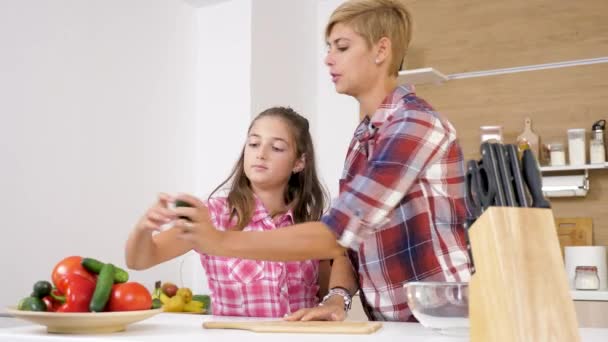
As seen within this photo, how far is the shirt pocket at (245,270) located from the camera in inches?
67.4

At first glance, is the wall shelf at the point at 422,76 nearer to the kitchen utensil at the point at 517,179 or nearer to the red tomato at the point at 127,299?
the red tomato at the point at 127,299

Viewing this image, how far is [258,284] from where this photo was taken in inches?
66.8

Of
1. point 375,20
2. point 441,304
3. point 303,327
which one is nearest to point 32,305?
point 303,327

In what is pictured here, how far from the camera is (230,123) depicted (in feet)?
12.1

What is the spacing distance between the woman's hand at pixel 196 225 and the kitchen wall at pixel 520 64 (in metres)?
2.46

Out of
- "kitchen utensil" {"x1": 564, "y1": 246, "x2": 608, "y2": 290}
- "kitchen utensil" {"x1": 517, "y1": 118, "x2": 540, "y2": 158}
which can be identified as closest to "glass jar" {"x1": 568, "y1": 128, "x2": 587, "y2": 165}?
"kitchen utensil" {"x1": 517, "y1": 118, "x2": 540, "y2": 158}

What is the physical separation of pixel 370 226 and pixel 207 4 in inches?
112

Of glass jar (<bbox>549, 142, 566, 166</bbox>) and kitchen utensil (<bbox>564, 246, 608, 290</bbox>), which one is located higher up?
glass jar (<bbox>549, 142, 566, 166</bbox>)

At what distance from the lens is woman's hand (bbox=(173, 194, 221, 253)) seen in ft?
3.92

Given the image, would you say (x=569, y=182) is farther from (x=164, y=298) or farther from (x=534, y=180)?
(x=534, y=180)

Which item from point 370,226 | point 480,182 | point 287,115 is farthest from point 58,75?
point 480,182

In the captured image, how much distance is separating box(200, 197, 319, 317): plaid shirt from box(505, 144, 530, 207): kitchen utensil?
0.99 meters

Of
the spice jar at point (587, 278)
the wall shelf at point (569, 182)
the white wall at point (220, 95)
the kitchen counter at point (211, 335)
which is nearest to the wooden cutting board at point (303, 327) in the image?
the kitchen counter at point (211, 335)

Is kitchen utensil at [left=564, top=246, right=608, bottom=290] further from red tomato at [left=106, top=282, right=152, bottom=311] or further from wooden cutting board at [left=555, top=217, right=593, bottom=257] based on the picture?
red tomato at [left=106, top=282, right=152, bottom=311]
